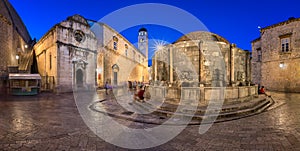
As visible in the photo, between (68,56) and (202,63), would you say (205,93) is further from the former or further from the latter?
(68,56)

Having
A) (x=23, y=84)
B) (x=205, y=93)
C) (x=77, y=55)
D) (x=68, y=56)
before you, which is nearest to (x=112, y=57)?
(x=77, y=55)

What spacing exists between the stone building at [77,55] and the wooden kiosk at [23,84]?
1716 mm

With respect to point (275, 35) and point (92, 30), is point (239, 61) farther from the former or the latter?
point (92, 30)

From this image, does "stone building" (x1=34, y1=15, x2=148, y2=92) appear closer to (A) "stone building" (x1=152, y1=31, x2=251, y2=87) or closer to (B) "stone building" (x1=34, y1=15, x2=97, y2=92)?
(B) "stone building" (x1=34, y1=15, x2=97, y2=92)

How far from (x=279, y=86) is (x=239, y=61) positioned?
12.5 meters

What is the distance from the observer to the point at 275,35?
17750mm

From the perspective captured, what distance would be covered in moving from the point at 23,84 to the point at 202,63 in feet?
51.5

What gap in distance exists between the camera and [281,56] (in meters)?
17.2

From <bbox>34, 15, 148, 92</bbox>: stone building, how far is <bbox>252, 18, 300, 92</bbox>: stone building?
69.0ft

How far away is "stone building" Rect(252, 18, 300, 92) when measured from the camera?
1603 centimetres

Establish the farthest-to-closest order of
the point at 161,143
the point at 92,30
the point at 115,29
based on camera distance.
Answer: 1. the point at 115,29
2. the point at 92,30
3. the point at 161,143

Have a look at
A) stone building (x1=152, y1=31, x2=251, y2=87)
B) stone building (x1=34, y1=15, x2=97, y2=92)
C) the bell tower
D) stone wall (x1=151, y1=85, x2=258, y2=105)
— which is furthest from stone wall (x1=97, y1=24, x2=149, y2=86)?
the bell tower

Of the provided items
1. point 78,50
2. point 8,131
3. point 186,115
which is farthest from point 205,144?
point 78,50

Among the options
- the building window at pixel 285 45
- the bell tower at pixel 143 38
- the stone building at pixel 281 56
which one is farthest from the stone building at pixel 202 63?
the bell tower at pixel 143 38
